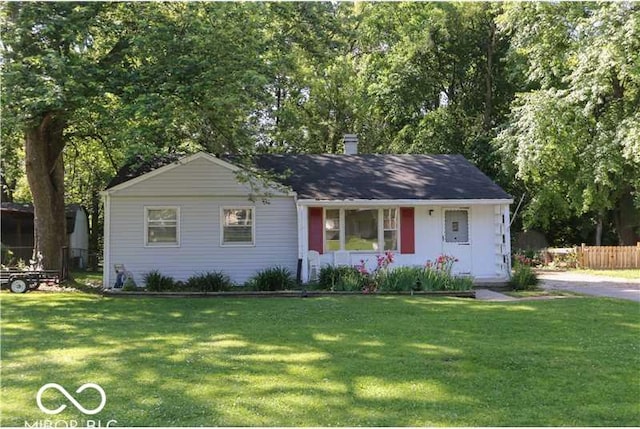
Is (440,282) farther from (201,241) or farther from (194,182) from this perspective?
(194,182)

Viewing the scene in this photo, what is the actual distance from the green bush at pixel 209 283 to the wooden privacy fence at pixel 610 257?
629 inches

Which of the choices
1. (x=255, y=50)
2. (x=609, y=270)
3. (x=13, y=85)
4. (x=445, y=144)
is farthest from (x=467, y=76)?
(x=13, y=85)

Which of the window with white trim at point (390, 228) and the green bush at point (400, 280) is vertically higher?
the window with white trim at point (390, 228)

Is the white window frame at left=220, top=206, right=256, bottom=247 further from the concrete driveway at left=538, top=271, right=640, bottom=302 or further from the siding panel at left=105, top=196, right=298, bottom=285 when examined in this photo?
the concrete driveway at left=538, top=271, right=640, bottom=302

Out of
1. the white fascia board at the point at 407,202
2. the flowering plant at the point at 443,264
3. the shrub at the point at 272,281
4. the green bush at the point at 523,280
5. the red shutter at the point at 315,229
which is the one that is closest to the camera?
the shrub at the point at 272,281

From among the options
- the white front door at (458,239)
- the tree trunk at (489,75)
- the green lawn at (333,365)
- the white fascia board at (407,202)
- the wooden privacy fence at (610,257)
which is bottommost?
the green lawn at (333,365)

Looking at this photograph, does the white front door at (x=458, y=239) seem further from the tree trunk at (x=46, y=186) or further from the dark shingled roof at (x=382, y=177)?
the tree trunk at (x=46, y=186)

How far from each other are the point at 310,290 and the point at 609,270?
14.5 meters

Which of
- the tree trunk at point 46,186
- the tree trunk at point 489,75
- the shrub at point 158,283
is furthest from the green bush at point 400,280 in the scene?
the tree trunk at point 489,75

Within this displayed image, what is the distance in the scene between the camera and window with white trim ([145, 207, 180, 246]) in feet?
56.0

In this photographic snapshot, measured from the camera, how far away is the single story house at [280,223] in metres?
16.9

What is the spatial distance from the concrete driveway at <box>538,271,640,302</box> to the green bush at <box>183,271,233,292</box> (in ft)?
29.1

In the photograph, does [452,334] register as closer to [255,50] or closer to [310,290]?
[310,290]

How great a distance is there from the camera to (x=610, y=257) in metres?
24.5
